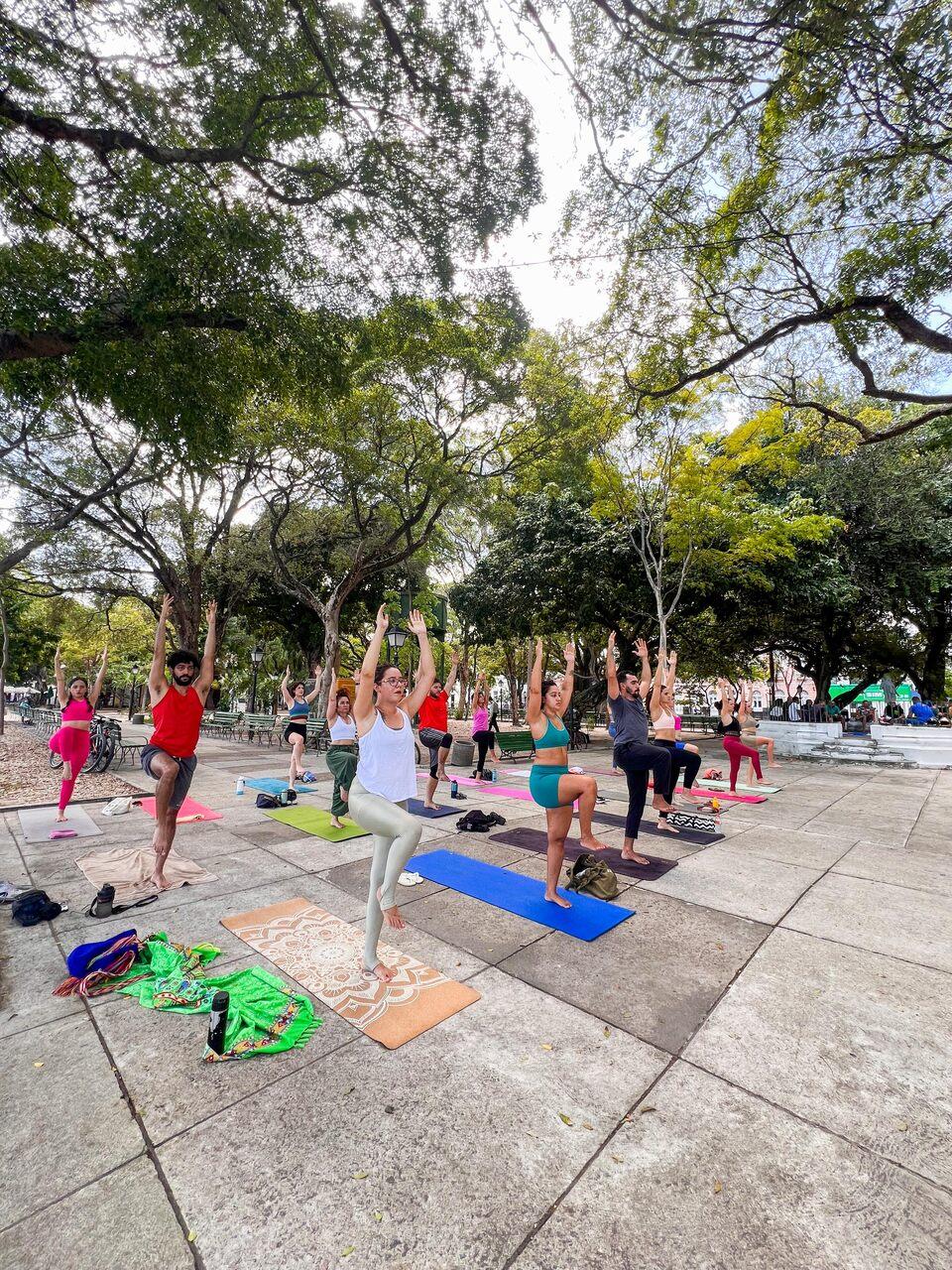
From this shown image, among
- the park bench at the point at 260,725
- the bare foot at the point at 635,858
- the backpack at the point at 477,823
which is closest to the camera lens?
the bare foot at the point at 635,858

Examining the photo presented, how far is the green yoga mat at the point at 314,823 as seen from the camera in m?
6.77

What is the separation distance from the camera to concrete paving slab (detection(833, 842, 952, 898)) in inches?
211

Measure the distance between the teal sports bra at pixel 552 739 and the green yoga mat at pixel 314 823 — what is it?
2.94 meters

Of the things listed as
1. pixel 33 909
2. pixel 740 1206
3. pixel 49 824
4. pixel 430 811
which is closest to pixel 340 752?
pixel 430 811

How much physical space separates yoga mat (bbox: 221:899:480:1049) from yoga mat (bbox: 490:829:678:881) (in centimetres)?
249

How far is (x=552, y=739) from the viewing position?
4.58 m

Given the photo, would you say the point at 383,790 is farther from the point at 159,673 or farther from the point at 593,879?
the point at 159,673

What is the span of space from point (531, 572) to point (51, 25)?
17.2 meters

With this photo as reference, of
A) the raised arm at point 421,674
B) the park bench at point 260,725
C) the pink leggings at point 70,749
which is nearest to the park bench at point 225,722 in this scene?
the park bench at point 260,725

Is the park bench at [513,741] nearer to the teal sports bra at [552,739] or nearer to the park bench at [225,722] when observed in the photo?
the teal sports bra at [552,739]

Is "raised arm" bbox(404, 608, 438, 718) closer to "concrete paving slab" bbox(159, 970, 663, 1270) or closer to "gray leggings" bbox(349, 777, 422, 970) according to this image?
"gray leggings" bbox(349, 777, 422, 970)

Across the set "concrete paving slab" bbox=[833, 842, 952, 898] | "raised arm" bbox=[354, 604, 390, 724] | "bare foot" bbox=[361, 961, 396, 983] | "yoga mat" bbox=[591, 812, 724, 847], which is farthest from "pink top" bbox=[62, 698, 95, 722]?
"concrete paving slab" bbox=[833, 842, 952, 898]

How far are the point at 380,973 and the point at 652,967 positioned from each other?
73.5 inches

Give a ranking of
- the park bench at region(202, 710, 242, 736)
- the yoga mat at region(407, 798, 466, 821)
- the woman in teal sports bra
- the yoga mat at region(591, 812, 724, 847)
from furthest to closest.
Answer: the park bench at region(202, 710, 242, 736) < the yoga mat at region(407, 798, 466, 821) < the yoga mat at region(591, 812, 724, 847) < the woman in teal sports bra
